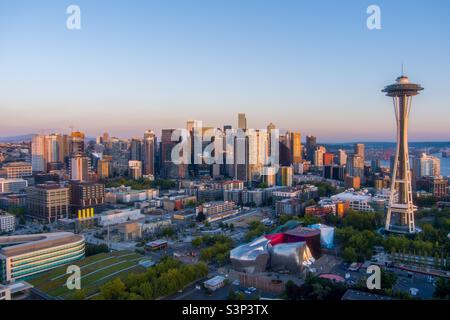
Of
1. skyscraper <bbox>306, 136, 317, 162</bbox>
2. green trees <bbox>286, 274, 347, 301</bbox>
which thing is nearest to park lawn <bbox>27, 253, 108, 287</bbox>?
green trees <bbox>286, 274, 347, 301</bbox>

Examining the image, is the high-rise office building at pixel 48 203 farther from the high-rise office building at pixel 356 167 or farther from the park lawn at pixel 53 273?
the high-rise office building at pixel 356 167

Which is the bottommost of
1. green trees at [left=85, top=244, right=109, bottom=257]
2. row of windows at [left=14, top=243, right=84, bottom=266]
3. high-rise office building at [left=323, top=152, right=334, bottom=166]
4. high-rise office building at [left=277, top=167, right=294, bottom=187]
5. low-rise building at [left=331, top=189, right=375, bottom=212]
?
green trees at [left=85, top=244, right=109, bottom=257]

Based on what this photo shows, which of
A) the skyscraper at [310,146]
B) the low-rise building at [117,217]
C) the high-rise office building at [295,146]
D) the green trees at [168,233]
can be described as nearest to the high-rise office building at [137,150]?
the high-rise office building at [295,146]

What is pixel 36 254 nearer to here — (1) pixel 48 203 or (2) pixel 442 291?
(1) pixel 48 203

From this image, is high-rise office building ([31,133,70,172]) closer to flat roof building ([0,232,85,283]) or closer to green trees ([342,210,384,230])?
flat roof building ([0,232,85,283])

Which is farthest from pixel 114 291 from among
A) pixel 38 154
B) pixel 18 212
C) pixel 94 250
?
pixel 38 154
